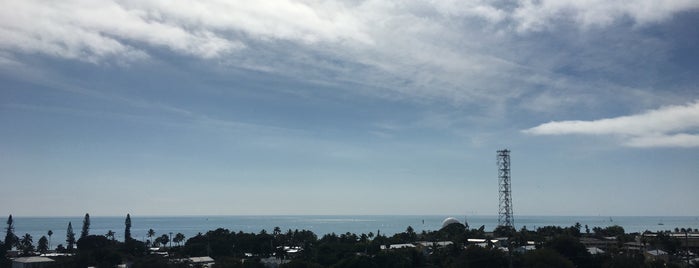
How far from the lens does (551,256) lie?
48.7 metres

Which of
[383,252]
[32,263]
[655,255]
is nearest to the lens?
[383,252]

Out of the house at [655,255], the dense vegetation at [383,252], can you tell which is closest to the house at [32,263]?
the dense vegetation at [383,252]

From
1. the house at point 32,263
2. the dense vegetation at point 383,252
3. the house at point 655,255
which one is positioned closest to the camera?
the dense vegetation at point 383,252

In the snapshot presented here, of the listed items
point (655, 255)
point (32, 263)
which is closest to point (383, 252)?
point (655, 255)

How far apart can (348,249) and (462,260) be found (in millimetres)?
19663

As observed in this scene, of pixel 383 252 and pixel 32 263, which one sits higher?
pixel 383 252

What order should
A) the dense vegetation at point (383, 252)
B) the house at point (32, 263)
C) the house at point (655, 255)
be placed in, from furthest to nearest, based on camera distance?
the house at point (655, 255)
the house at point (32, 263)
the dense vegetation at point (383, 252)

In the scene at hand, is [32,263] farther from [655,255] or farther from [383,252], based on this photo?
[655,255]

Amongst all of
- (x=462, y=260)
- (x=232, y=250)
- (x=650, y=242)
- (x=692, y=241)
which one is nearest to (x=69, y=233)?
(x=232, y=250)

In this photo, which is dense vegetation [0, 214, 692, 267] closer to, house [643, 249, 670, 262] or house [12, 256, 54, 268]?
house [643, 249, 670, 262]

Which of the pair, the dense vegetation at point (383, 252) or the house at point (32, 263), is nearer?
the dense vegetation at point (383, 252)

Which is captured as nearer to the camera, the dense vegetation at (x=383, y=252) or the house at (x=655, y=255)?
the dense vegetation at (x=383, y=252)

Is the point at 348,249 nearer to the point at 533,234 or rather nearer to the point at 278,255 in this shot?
the point at 278,255

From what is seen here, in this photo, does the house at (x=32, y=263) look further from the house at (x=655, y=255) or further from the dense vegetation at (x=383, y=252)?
the house at (x=655, y=255)
